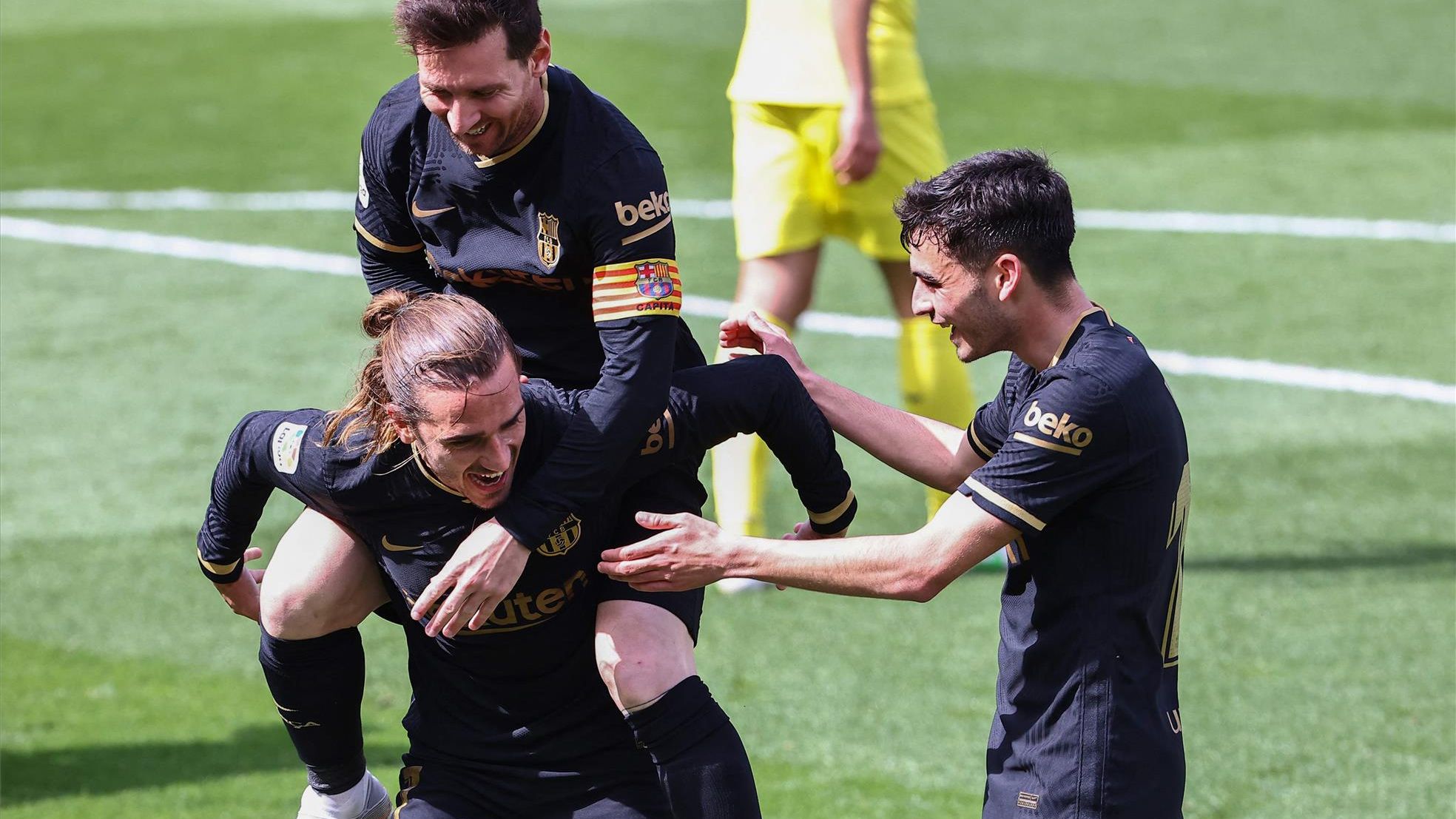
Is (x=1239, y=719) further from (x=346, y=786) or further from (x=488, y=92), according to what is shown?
(x=488, y=92)

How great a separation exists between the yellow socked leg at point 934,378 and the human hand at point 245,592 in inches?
108

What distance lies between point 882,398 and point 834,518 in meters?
4.54

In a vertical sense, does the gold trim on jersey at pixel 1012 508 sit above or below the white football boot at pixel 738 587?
above

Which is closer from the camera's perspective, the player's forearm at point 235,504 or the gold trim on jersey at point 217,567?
the player's forearm at point 235,504

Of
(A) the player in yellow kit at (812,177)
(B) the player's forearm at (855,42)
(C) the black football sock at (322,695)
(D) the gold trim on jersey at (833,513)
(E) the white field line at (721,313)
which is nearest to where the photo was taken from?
(C) the black football sock at (322,695)

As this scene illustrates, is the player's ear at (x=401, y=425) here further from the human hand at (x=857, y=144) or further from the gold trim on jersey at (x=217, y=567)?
the human hand at (x=857, y=144)

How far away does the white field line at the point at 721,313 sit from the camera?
859cm

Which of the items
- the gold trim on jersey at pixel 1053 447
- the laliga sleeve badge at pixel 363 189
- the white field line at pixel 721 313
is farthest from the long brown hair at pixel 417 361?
the white field line at pixel 721 313

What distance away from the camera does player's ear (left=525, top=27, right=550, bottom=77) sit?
144 inches

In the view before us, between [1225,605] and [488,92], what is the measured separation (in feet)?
11.8

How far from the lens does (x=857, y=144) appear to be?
19.7ft

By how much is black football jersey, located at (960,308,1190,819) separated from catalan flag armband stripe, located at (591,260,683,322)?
0.73 m

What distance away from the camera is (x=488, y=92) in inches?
141

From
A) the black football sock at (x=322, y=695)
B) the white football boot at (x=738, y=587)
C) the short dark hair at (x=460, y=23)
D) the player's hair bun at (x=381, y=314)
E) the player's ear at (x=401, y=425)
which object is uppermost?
the short dark hair at (x=460, y=23)
